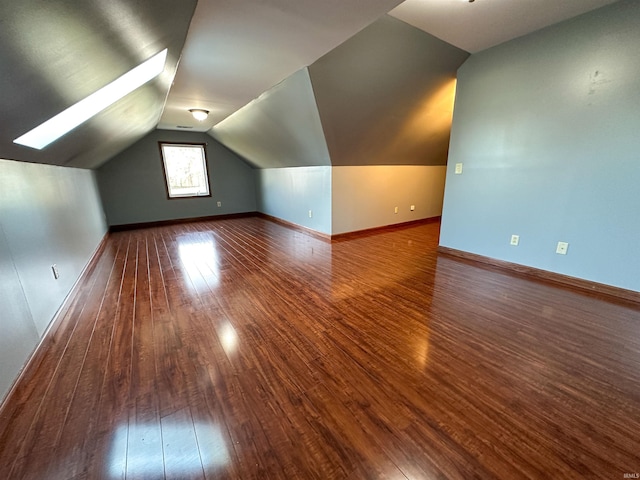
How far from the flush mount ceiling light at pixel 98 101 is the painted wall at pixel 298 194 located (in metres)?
2.48

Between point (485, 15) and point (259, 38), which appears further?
point (485, 15)

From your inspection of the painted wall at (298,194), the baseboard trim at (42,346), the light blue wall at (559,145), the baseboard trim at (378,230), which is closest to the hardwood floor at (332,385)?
the baseboard trim at (42,346)

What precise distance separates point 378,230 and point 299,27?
11.5 ft

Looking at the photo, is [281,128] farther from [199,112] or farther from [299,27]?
[299,27]

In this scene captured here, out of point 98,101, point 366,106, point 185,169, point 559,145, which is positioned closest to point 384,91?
point 366,106

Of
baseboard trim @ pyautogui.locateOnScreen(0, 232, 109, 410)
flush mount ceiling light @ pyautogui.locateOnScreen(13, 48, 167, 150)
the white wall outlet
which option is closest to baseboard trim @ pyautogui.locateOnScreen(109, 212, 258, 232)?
baseboard trim @ pyautogui.locateOnScreen(0, 232, 109, 410)

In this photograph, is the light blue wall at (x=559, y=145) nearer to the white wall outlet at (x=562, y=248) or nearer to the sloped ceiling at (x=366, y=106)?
the white wall outlet at (x=562, y=248)

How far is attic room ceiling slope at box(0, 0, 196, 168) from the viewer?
0.91 meters

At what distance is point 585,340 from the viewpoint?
1727 mm

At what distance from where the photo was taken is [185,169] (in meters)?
6.03

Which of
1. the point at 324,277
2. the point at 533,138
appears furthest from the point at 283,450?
the point at 533,138

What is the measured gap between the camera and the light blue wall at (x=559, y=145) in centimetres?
212

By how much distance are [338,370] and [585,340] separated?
65.6 inches

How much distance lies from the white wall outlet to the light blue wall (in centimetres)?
3
